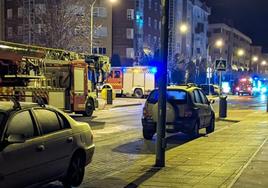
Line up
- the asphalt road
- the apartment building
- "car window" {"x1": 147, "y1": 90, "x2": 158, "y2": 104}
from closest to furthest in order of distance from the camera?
the asphalt road < "car window" {"x1": 147, "y1": 90, "x2": 158, "y2": 104} < the apartment building

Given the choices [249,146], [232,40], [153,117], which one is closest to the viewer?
[249,146]

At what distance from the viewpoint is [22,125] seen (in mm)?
7328

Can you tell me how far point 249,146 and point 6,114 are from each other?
802cm

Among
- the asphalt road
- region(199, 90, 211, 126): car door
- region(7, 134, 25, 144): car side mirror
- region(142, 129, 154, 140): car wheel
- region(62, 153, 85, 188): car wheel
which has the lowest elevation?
the asphalt road

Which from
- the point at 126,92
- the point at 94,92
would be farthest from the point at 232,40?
the point at 94,92

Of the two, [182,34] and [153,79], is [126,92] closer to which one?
[153,79]

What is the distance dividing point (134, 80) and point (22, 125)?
44329mm

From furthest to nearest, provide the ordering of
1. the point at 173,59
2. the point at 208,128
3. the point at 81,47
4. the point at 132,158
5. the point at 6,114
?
1. the point at 173,59
2. the point at 81,47
3. the point at 208,128
4. the point at 132,158
5. the point at 6,114

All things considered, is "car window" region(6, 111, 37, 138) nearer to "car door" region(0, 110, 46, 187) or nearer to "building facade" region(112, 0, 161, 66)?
Result: "car door" region(0, 110, 46, 187)

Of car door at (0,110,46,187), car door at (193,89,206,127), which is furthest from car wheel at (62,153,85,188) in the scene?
car door at (193,89,206,127)

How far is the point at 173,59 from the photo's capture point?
Result: 3317 inches

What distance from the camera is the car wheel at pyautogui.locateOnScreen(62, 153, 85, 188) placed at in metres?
8.61

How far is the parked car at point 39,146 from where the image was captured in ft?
22.1

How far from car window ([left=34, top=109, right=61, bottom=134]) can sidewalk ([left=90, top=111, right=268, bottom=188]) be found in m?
1.37
